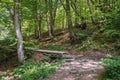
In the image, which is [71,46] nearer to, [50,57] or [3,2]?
[50,57]

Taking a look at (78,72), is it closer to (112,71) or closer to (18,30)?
(112,71)

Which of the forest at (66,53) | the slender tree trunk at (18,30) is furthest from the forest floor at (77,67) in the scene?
the slender tree trunk at (18,30)

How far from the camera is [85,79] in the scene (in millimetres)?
7648

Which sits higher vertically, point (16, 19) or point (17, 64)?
point (16, 19)

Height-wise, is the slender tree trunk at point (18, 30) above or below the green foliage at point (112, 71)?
above

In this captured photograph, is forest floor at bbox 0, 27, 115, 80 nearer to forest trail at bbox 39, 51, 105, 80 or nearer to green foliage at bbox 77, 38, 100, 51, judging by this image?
forest trail at bbox 39, 51, 105, 80

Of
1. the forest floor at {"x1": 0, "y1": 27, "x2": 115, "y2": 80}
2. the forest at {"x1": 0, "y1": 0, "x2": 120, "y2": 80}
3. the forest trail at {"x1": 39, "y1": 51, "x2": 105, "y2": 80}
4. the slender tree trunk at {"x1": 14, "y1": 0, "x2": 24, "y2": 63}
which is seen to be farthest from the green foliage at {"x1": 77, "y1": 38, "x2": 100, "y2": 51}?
the slender tree trunk at {"x1": 14, "y1": 0, "x2": 24, "y2": 63}

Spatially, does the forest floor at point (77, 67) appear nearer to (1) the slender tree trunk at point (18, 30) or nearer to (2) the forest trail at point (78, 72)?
(2) the forest trail at point (78, 72)

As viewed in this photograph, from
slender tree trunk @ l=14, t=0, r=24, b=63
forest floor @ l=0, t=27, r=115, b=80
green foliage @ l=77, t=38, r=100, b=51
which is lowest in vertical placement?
forest floor @ l=0, t=27, r=115, b=80

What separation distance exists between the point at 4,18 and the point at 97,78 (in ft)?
36.1

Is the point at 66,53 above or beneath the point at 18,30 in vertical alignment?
beneath

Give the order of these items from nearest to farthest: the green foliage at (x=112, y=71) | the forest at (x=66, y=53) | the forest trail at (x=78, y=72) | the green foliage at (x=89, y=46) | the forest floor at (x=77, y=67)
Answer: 1. the green foliage at (x=112, y=71)
2. the forest trail at (x=78, y=72)
3. the forest floor at (x=77, y=67)
4. the forest at (x=66, y=53)
5. the green foliage at (x=89, y=46)

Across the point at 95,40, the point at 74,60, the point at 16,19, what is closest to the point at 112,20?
the point at 95,40

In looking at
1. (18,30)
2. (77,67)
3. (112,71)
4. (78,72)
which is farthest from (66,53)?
(112,71)
